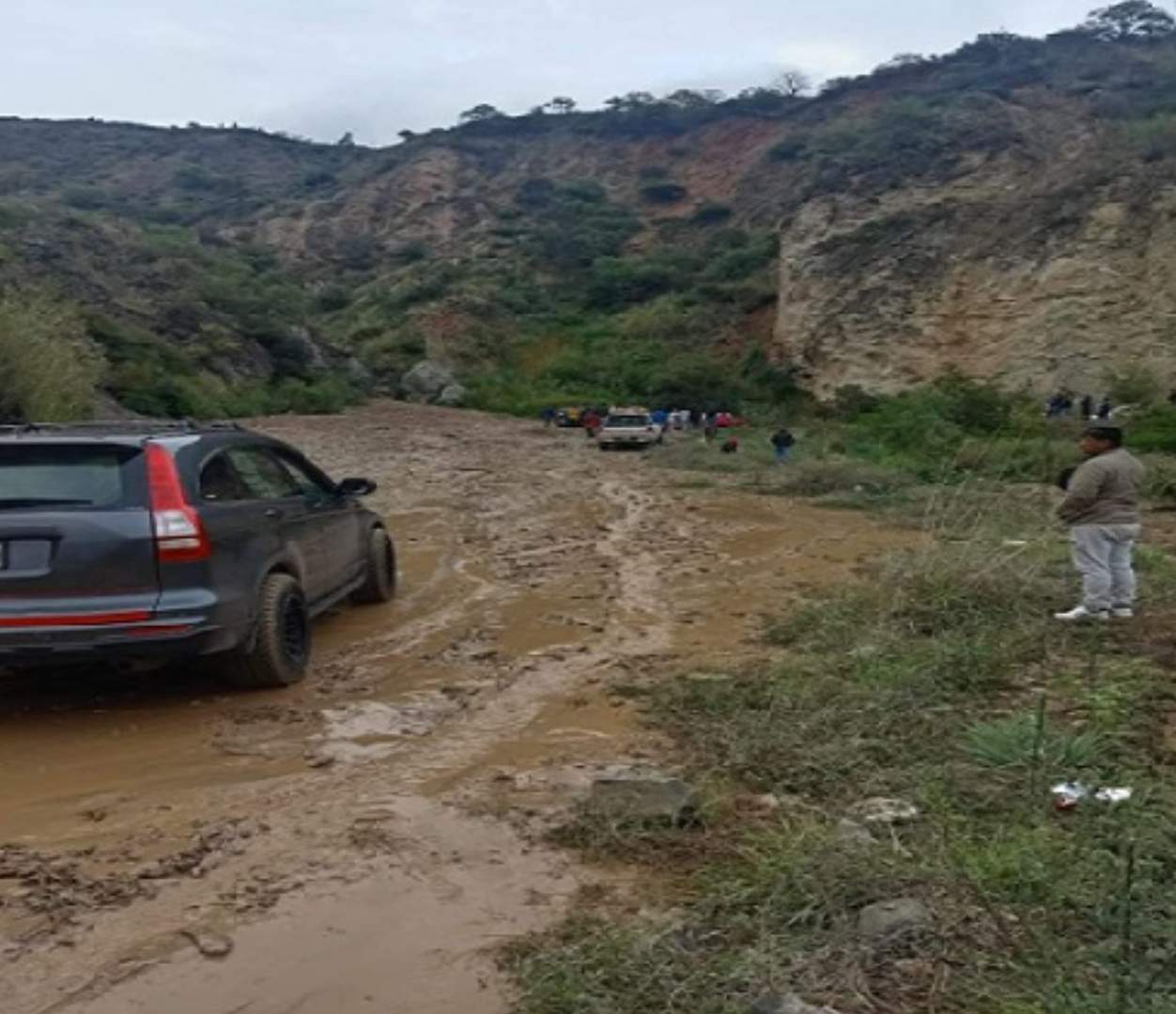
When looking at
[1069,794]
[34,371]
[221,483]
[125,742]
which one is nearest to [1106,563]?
[1069,794]

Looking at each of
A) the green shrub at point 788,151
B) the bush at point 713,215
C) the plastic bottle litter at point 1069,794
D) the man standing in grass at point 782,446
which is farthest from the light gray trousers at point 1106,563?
the green shrub at point 788,151

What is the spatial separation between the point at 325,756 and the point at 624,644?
2.67m

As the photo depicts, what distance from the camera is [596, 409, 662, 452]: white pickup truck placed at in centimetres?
2908

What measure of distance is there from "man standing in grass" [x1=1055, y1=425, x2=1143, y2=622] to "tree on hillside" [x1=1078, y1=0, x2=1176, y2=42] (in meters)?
78.2

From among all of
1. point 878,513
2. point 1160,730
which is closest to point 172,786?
point 1160,730

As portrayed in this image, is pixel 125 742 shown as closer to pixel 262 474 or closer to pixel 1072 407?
pixel 262 474

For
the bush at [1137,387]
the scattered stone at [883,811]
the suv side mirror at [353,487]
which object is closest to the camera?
the scattered stone at [883,811]

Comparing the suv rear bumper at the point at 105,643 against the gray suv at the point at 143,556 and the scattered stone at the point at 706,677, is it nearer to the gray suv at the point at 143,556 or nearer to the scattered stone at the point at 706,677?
the gray suv at the point at 143,556

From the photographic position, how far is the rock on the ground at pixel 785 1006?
276 centimetres

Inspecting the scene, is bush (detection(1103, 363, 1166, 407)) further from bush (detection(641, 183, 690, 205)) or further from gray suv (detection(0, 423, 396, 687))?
bush (detection(641, 183, 690, 205))

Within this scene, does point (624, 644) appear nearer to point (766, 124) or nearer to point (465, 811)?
point (465, 811)

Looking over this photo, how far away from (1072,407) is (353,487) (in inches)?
980

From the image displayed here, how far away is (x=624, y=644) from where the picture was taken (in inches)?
292

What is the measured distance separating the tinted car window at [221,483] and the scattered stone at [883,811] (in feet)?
11.3
